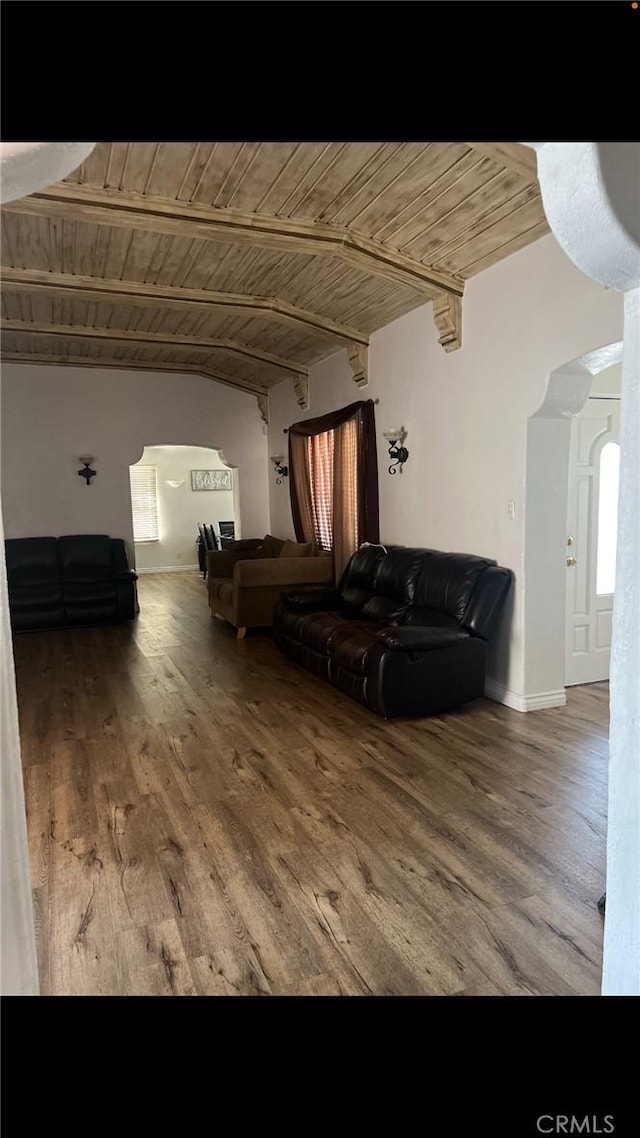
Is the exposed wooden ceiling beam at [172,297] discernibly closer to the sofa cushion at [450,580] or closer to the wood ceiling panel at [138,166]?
the wood ceiling panel at [138,166]

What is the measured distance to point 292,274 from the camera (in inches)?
188

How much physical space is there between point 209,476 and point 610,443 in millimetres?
8365

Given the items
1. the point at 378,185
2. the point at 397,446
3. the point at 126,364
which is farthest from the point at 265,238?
the point at 126,364

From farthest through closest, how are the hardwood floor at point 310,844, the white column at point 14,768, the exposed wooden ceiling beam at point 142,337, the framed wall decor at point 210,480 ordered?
the framed wall decor at point 210,480 < the exposed wooden ceiling beam at point 142,337 < the hardwood floor at point 310,844 < the white column at point 14,768

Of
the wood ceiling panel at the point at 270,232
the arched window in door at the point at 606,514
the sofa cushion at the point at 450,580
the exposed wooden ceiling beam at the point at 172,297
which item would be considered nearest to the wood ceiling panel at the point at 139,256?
the wood ceiling panel at the point at 270,232

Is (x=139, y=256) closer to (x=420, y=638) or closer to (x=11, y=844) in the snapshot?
(x=420, y=638)

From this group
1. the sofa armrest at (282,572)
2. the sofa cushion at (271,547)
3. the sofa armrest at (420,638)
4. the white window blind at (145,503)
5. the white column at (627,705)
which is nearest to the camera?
the white column at (627,705)

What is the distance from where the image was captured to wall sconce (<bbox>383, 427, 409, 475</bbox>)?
16.8 feet

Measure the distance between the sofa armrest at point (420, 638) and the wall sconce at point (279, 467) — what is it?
4684 mm

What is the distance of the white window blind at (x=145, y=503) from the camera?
1109 centimetres

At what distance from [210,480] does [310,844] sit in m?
9.77

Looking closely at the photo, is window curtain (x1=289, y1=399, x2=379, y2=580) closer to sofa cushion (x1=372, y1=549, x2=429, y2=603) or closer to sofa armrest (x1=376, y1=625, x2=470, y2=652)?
sofa cushion (x1=372, y1=549, x2=429, y2=603)
